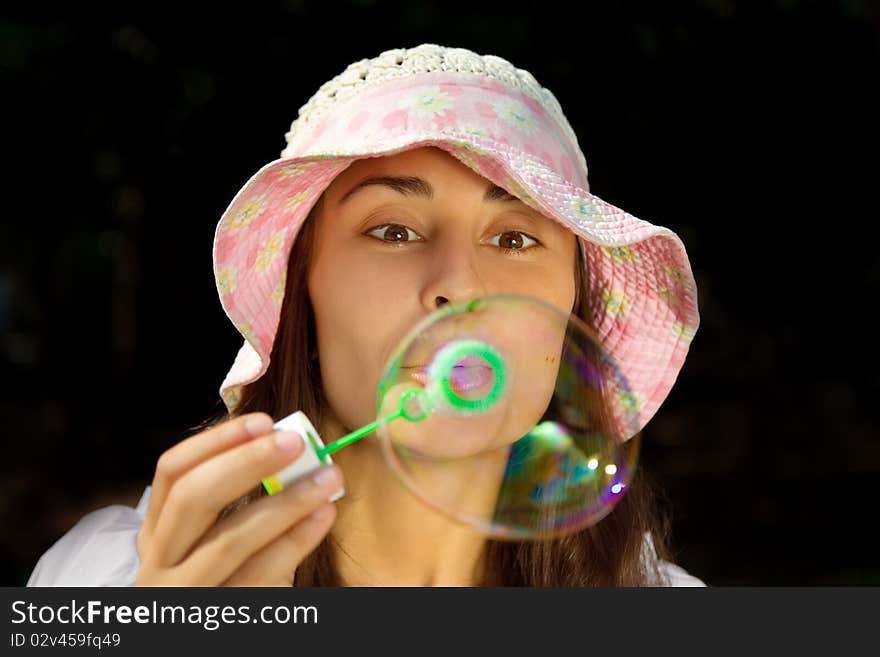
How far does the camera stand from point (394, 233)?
4.60 ft

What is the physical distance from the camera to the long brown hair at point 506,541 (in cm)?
152

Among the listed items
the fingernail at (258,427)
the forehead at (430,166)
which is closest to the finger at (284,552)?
the fingernail at (258,427)

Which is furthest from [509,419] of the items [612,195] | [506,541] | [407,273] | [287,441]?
[612,195]

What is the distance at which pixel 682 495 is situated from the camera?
4.36m

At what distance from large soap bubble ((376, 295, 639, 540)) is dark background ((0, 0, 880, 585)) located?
1.69 meters

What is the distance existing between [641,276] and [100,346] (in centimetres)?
416

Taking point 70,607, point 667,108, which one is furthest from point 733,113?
point 70,607

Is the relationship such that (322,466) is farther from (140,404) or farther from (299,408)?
(140,404)

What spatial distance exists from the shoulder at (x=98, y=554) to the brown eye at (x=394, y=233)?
64 centimetres

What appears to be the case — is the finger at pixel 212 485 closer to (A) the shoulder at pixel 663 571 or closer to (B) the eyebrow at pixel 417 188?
(B) the eyebrow at pixel 417 188

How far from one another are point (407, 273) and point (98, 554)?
714mm

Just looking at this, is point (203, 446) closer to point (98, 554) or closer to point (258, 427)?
point (258, 427)

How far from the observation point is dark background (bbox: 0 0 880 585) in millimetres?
3158

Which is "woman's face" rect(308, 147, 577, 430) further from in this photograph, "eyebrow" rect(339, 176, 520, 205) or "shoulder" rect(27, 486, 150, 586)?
"shoulder" rect(27, 486, 150, 586)
